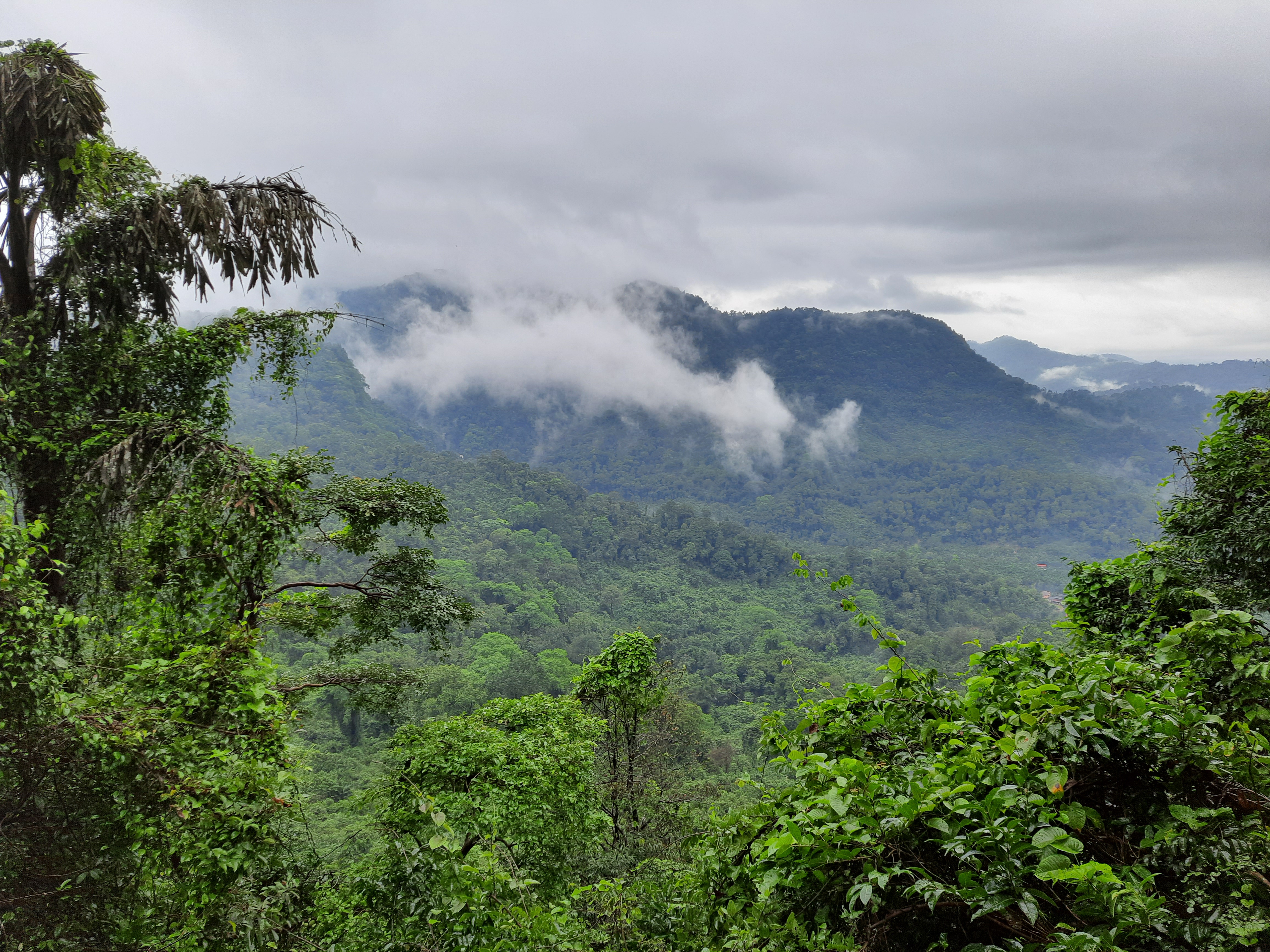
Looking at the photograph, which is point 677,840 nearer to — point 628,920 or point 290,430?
point 628,920

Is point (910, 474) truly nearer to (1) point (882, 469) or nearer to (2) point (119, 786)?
(1) point (882, 469)

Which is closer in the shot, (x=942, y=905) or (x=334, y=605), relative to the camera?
(x=942, y=905)

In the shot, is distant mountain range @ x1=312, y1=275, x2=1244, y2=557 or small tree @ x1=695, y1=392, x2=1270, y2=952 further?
distant mountain range @ x1=312, y1=275, x2=1244, y2=557

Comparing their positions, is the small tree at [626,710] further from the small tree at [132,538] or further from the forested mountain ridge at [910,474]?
the forested mountain ridge at [910,474]

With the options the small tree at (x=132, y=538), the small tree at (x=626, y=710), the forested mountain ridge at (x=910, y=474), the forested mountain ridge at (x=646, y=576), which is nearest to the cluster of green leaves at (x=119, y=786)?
the small tree at (x=132, y=538)

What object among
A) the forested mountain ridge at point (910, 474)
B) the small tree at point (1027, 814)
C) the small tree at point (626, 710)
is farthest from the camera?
the forested mountain ridge at point (910, 474)

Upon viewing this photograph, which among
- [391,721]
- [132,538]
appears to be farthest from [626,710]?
[132,538]

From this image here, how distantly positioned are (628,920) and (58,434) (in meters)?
5.44

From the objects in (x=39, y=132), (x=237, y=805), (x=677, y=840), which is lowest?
(x=677, y=840)

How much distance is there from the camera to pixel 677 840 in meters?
12.8

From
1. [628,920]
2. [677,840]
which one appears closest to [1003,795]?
[628,920]

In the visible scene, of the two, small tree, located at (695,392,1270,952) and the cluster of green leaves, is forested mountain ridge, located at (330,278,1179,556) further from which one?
the cluster of green leaves

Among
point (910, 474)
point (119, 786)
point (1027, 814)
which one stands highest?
point (1027, 814)

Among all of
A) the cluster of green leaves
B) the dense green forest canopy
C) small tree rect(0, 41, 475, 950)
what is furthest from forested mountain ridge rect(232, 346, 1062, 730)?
the cluster of green leaves
